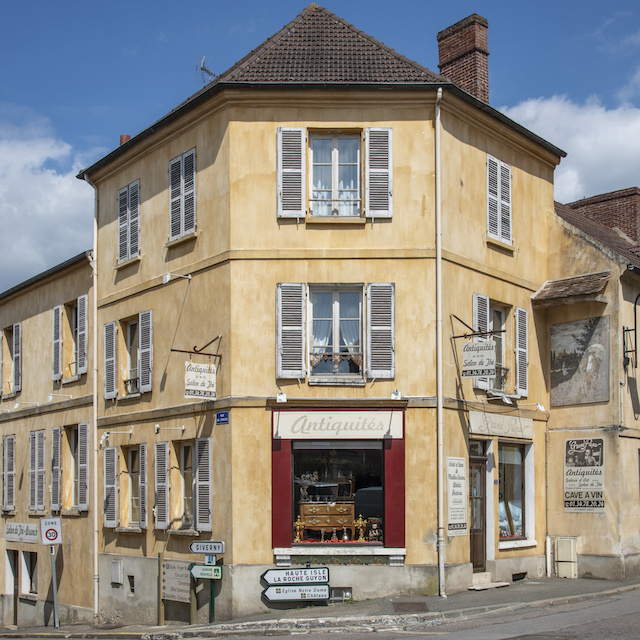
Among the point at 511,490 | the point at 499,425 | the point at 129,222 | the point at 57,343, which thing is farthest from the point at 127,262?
the point at 511,490

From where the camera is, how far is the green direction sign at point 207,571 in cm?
1551

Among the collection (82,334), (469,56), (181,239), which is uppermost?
(469,56)

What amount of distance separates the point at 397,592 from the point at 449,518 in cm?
152

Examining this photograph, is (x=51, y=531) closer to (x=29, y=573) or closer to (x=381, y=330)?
(x=29, y=573)

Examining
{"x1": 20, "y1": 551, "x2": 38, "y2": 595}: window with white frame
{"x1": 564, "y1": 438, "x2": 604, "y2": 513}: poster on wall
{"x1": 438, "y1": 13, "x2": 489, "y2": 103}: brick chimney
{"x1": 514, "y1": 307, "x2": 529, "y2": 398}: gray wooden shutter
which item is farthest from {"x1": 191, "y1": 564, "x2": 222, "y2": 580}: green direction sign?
{"x1": 438, "y1": 13, "x2": 489, "y2": 103}: brick chimney

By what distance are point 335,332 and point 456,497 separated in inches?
138

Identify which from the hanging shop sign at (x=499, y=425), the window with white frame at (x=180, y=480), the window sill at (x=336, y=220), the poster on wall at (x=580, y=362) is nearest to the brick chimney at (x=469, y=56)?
the poster on wall at (x=580, y=362)

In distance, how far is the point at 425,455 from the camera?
1592 cm

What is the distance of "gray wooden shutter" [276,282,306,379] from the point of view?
1602 cm

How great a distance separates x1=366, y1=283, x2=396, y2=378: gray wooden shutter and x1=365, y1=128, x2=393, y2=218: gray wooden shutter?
4.42ft

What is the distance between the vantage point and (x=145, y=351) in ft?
61.3

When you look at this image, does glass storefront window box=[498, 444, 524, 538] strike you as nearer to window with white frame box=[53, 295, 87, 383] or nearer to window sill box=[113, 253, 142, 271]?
window sill box=[113, 253, 142, 271]

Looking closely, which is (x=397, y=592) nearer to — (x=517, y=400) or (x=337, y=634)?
(x=337, y=634)

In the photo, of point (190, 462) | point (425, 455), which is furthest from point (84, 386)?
point (425, 455)
